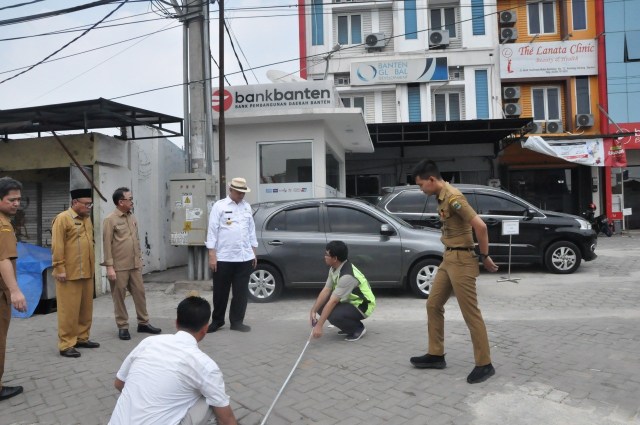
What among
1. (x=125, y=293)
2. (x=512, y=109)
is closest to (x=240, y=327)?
(x=125, y=293)

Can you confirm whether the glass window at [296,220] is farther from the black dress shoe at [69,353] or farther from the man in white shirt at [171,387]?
the man in white shirt at [171,387]

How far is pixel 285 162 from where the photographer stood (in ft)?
37.4

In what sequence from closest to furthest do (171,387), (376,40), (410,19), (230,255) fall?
(171,387)
(230,255)
(376,40)
(410,19)

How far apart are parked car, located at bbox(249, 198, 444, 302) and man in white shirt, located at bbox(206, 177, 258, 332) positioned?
1.67 meters

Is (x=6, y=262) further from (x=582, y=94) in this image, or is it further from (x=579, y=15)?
(x=579, y=15)

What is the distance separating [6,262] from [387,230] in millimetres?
5110

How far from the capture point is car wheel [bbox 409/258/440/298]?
742cm

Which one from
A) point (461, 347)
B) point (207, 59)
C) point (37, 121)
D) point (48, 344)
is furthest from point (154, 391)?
point (207, 59)

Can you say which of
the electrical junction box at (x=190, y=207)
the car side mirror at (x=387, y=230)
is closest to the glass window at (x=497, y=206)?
the car side mirror at (x=387, y=230)

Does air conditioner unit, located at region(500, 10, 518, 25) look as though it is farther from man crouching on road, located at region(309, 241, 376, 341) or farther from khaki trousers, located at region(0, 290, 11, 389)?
khaki trousers, located at region(0, 290, 11, 389)

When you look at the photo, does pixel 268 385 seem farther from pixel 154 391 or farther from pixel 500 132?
pixel 500 132

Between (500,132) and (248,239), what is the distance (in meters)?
13.6

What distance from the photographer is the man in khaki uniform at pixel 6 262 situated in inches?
146

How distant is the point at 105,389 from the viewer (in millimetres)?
4062
